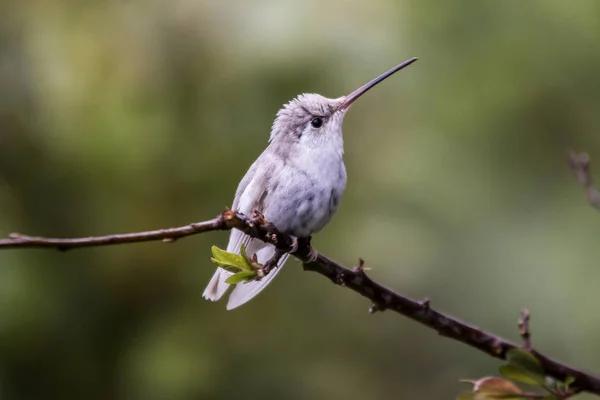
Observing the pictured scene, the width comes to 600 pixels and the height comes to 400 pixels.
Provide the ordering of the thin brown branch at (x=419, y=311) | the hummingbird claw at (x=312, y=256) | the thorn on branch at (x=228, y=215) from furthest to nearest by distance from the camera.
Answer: the hummingbird claw at (x=312, y=256), the thin brown branch at (x=419, y=311), the thorn on branch at (x=228, y=215)

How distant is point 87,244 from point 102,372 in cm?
146

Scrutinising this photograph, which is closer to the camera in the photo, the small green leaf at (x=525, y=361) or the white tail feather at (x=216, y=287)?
the small green leaf at (x=525, y=361)

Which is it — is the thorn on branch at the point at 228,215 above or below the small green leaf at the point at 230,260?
above

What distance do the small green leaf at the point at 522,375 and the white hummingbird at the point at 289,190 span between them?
458 mm

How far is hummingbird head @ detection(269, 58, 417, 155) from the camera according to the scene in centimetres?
173

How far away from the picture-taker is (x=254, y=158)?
234 cm

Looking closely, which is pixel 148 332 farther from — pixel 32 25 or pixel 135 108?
pixel 32 25

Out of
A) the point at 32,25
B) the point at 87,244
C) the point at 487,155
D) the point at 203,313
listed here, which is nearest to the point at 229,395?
the point at 203,313

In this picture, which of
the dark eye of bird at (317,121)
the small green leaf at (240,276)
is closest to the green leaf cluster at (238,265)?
the small green leaf at (240,276)

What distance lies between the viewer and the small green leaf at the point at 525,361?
1.11 metres

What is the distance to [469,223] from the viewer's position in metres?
2.46

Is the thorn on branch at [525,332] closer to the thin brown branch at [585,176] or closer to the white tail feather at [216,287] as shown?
the thin brown branch at [585,176]

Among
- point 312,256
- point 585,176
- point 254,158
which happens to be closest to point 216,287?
point 312,256

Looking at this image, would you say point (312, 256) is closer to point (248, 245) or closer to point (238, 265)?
point (238, 265)
